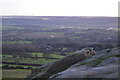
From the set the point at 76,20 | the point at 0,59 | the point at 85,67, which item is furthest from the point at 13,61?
the point at 76,20

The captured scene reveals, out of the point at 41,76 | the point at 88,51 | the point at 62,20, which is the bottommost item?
the point at 62,20

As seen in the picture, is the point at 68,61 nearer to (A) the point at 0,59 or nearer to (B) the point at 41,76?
(B) the point at 41,76

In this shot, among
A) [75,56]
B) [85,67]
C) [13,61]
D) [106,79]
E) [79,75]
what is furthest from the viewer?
[13,61]

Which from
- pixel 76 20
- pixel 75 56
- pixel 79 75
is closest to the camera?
pixel 79 75

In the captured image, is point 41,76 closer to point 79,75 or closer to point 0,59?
point 79,75

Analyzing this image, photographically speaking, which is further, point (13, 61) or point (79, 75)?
point (13, 61)

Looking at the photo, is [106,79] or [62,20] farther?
[62,20]

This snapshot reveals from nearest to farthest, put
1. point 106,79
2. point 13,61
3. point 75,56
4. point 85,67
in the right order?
point 106,79 < point 85,67 < point 75,56 < point 13,61

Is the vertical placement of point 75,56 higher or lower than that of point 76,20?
higher

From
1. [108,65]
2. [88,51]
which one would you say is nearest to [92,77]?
[108,65]
